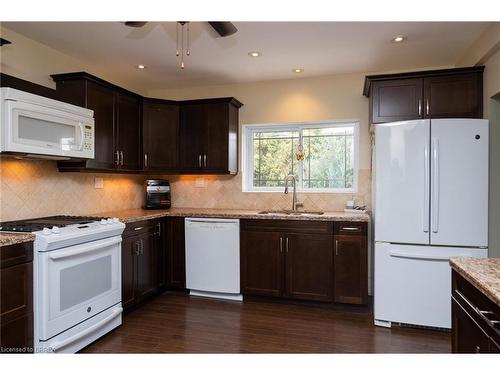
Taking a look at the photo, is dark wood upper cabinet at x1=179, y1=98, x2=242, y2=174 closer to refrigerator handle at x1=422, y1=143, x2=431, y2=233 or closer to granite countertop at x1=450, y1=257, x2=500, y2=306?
refrigerator handle at x1=422, y1=143, x2=431, y2=233

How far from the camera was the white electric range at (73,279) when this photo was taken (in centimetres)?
215

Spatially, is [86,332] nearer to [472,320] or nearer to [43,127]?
[43,127]

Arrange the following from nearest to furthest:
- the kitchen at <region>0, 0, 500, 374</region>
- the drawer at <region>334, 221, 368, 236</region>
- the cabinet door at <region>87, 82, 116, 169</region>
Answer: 1. the kitchen at <region>0, 0, 500, 374</region>
2. the cabinet door at <region>87, 82, 116, 169</region>
3. the drawer at <region>334, 221, 368, 236</region>

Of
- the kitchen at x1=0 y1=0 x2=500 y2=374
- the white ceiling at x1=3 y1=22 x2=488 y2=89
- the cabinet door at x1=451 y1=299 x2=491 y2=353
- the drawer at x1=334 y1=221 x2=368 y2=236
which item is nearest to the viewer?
the cabinet door at x1=451 y1=299 x2=491 y2=353

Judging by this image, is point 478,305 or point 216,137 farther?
point 216,137

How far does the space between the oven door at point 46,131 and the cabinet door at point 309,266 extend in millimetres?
2090

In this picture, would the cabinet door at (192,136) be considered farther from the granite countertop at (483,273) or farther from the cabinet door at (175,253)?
the granite countertop at (483,273)

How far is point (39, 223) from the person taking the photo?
8.32 ft

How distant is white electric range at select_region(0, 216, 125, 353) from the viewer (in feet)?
7.04

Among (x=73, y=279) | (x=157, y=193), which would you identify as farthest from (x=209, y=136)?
(x=73, y=279)

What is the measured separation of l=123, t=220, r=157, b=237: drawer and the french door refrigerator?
2.22 m

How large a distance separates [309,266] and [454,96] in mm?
2048

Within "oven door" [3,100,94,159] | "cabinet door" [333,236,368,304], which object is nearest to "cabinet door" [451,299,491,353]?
"cabinet door" [333,236,368,304]
